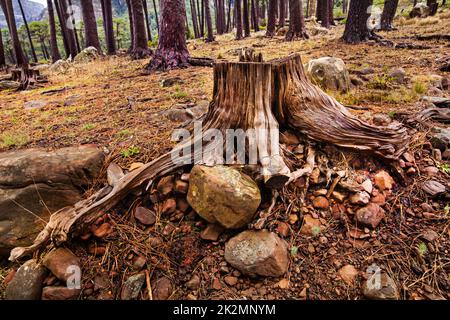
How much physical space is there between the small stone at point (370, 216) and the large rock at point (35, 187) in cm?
263

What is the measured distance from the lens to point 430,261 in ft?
6.49

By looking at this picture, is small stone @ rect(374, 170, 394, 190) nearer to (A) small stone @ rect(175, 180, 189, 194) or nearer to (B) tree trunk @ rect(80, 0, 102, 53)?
(A) small stone @ rect(175, 180, 189, 194)

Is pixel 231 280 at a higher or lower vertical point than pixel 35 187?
lower

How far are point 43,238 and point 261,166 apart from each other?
196 centimetres

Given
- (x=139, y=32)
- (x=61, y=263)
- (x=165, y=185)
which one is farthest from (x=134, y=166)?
(x=139, y=32)

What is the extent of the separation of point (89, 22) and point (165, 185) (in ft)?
53.9

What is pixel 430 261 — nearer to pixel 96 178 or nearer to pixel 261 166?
pixel 261 166

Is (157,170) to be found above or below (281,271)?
above

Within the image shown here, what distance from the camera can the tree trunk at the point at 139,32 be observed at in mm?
10867

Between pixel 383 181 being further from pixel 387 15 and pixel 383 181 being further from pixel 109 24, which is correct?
pixel 109 24


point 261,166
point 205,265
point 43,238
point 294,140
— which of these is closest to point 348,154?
point 294,140

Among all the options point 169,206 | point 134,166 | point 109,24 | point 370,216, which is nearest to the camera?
point 370,216

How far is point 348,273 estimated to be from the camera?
1.99 m

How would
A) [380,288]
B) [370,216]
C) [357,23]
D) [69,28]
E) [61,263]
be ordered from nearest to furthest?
[380,288] → [61,263] → [370,216] → [357,23] → [69,28]
